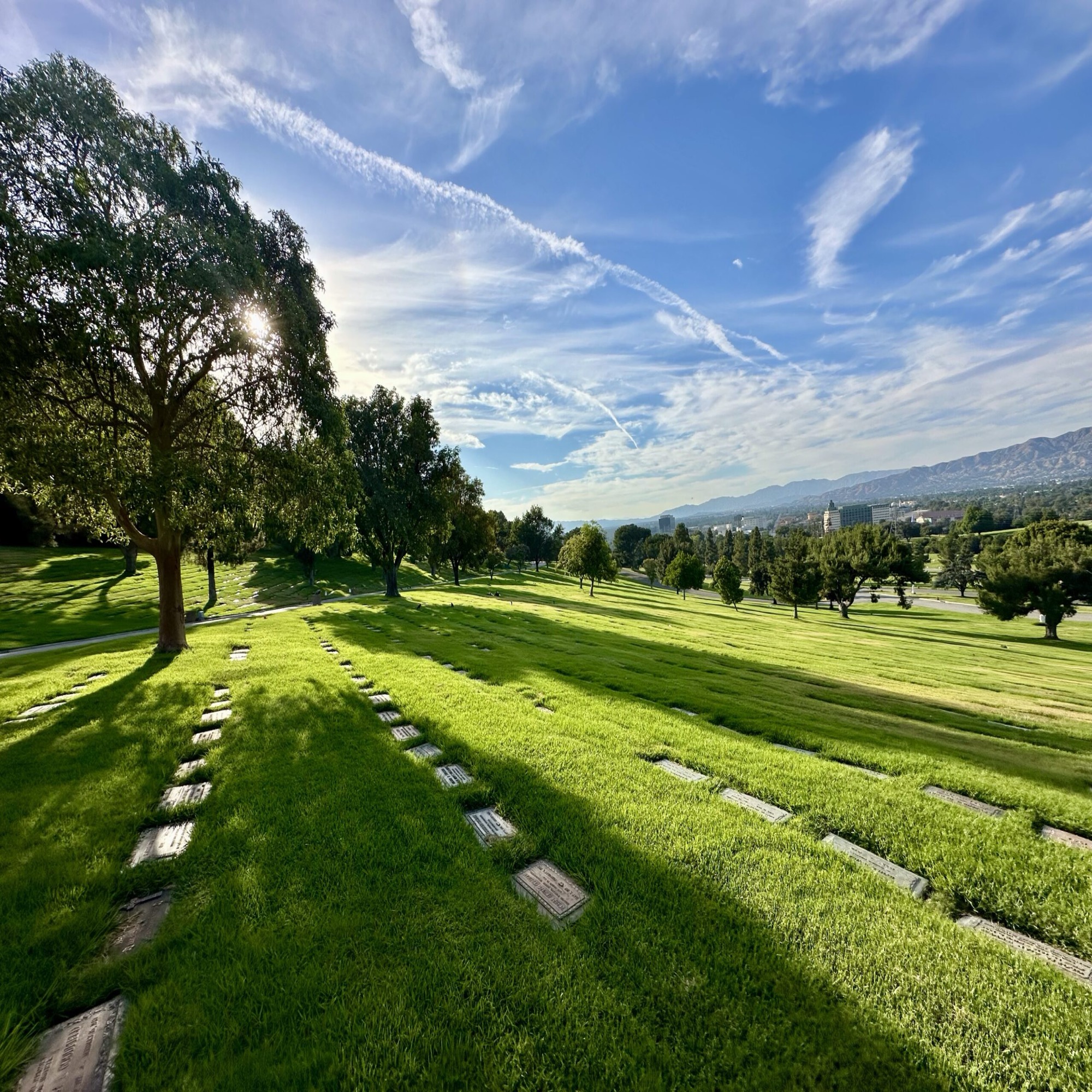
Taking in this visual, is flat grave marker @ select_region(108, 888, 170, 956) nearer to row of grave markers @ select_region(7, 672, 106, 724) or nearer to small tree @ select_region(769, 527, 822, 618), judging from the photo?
row of grave markers @ select_region(7, 672, 106, 724)

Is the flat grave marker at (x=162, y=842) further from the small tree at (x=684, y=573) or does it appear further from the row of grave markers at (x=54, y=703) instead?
the small tree at (x=684, y=573)

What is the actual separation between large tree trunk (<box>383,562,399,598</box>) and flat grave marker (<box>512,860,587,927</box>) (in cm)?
2637

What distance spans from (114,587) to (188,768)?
117 ft

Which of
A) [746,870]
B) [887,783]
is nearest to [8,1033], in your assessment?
[746,870]

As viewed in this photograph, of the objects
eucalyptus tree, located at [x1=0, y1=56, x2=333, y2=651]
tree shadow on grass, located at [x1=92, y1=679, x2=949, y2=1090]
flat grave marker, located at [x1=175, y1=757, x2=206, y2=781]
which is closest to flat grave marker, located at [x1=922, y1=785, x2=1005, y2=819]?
tree shadow on grass, located at [x1=92, y1=679, x2=949, y2=1090]

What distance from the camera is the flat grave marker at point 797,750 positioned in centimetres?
558

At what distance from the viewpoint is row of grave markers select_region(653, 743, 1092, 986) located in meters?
2.63

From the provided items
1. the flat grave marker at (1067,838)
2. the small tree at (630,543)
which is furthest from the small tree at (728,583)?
the small tree at (630,543)

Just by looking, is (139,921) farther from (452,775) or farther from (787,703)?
(787,703)

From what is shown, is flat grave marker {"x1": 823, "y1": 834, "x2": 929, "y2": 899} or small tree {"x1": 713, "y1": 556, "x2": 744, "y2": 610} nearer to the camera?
flat grave marker {"x1": 823, "y1": 834, "x2": 929, "y2": 899}

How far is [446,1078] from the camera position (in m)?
1.90

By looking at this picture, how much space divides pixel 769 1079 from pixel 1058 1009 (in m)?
1.70

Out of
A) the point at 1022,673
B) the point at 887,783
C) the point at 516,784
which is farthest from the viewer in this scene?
the point at 1022,673

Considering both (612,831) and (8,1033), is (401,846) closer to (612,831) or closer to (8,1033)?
(612,831)
